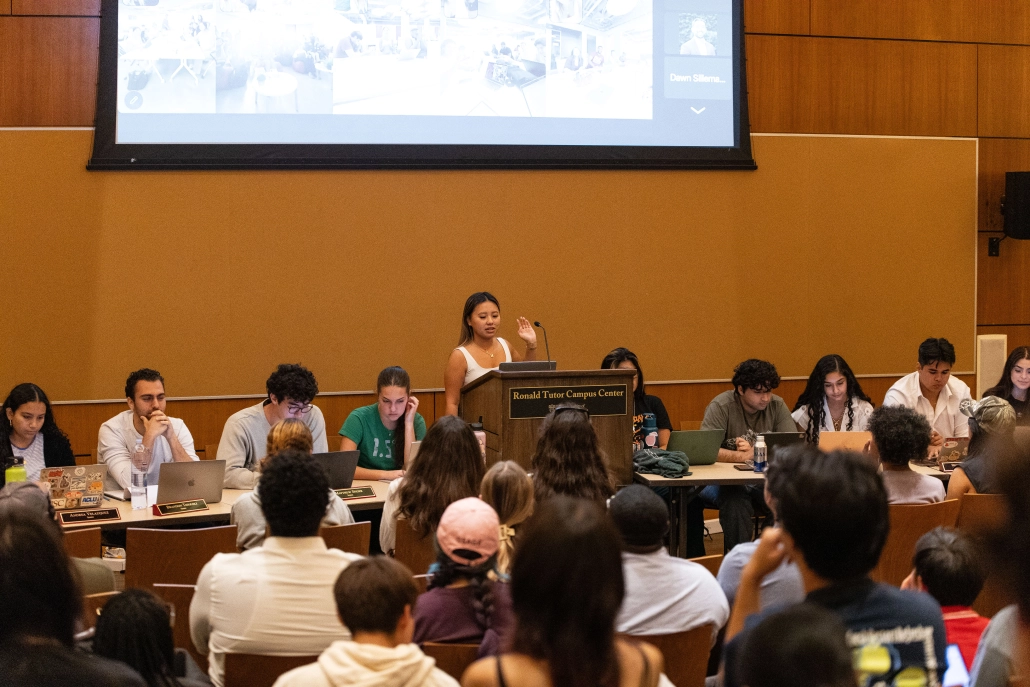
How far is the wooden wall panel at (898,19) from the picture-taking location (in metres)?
7.16

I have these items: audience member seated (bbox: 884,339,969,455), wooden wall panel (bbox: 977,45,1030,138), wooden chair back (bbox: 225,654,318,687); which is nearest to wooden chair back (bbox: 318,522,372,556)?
wooden chair back (bbox: 225,654,318,687)

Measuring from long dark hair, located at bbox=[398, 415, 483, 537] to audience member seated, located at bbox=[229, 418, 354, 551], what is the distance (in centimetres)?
26

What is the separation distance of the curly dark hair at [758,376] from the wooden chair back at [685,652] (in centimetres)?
295

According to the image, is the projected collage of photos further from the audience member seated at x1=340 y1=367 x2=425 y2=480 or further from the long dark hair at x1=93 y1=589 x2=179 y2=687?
the long dark hair at x1=93 y1=589 x2=179 y2=687

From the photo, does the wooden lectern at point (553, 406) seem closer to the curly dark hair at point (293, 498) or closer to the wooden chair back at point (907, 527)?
the wooden chair back at point (907, 527)

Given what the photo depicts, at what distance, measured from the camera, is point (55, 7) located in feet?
19.7

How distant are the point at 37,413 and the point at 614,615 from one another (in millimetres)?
3814

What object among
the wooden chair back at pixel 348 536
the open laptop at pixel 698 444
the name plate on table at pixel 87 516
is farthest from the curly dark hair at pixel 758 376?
the name plate on table at pixel 87 516

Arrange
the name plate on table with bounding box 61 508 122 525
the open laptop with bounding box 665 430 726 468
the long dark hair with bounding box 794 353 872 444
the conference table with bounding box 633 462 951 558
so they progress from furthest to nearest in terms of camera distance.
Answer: the long dark hair with bounding box 794 353 872 444 < the open laptop with bounding box 665 430 726 468 < the conference table with bounding box 633 462 951 558 < the name plate on table with bounding box 61 508 122 525

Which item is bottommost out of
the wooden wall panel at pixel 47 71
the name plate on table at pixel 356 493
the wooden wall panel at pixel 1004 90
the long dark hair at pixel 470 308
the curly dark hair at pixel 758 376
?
the name plate on table at pixel 356 493

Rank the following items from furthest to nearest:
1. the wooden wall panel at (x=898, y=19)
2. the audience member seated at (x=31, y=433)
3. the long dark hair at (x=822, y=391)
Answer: the wooden wall panel at (x=898, y=19) < the long dark hair at (x=822, y=391) < the audience member seated at (x=31, y=433)

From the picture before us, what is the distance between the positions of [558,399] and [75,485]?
210 cm

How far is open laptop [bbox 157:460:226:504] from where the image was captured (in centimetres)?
418

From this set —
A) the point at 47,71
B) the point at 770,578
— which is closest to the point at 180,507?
the point at 770,578
